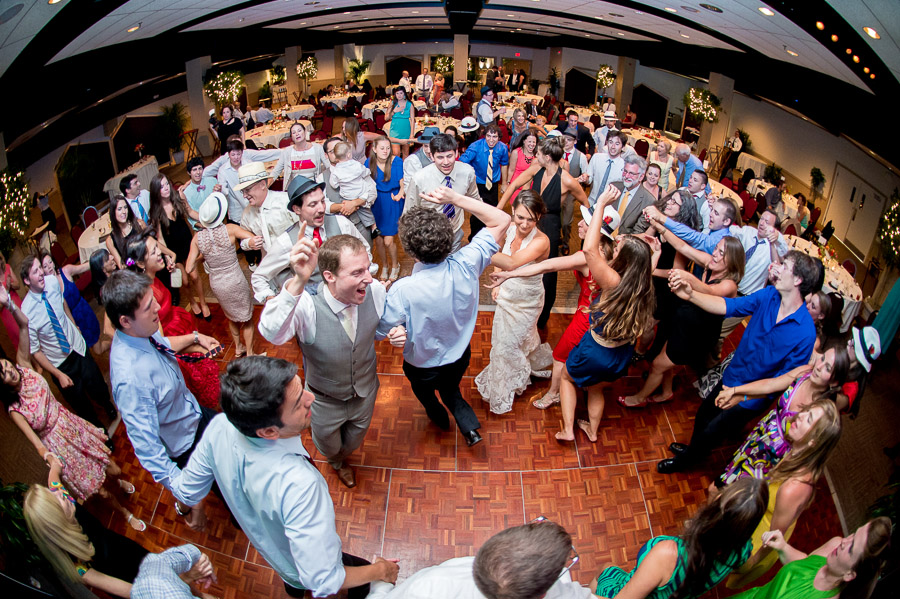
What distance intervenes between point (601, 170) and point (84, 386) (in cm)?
528

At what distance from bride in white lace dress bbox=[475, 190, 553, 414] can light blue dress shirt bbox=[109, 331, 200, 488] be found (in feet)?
7.00

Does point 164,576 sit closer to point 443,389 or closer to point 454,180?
point 443,389

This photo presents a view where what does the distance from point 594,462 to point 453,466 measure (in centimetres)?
97

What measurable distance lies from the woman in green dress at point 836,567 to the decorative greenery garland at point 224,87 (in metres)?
13.5

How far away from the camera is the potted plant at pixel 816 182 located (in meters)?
2.99

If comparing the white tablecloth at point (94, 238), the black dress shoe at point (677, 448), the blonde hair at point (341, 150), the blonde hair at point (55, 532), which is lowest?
the black dress shoe at point (677, 448)

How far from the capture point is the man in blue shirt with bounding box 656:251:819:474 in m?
2.78

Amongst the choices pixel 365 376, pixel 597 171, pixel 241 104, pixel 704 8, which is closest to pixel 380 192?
pixel 597 171

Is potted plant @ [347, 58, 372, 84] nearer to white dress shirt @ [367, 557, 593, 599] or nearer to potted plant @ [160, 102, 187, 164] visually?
potted plant @ [160, 102, 187, 164]

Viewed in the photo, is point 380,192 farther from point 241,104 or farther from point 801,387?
point 241,104

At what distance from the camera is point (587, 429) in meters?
3.58

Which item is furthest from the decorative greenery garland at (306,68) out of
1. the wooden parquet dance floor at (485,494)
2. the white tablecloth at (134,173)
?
the wooden parquet dance floor at (485,494)

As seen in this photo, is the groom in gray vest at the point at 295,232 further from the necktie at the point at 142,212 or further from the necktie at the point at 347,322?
the necktie at the point at 142,212

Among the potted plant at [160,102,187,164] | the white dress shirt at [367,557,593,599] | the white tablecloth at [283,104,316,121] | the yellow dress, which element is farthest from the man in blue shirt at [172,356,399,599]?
the white tablecloth at [283,104,316,121]
